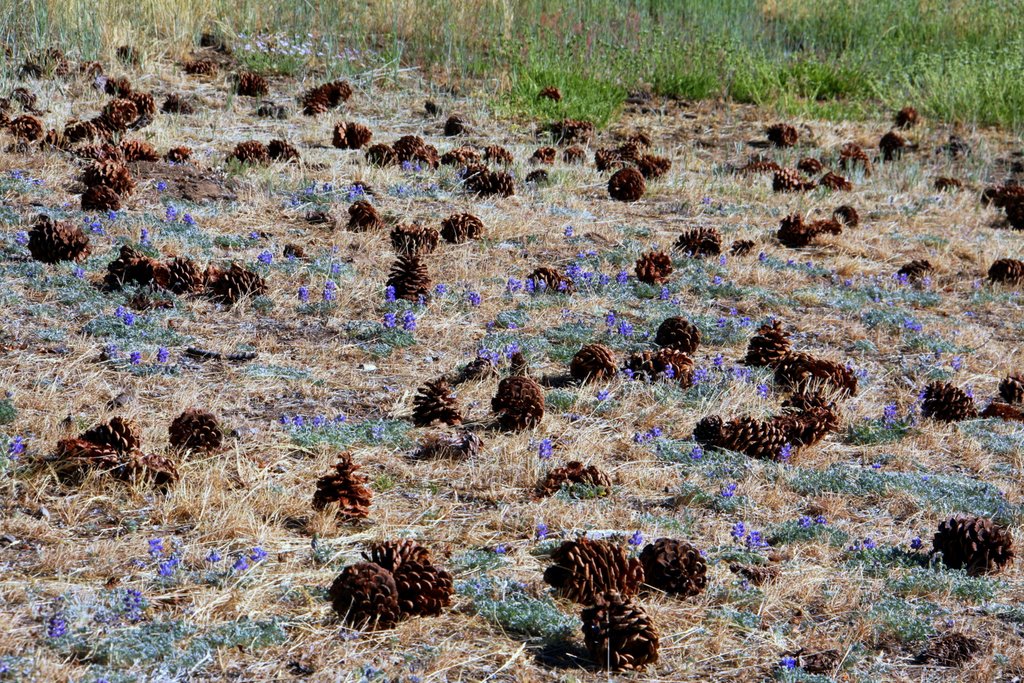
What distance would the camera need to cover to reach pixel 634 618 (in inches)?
110

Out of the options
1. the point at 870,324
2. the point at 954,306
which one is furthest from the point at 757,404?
the point at 954,306

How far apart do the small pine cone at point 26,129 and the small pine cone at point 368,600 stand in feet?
16.7

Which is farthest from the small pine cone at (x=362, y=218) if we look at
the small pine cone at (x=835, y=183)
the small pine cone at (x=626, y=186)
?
the small pine cone at (x=835, y=183)

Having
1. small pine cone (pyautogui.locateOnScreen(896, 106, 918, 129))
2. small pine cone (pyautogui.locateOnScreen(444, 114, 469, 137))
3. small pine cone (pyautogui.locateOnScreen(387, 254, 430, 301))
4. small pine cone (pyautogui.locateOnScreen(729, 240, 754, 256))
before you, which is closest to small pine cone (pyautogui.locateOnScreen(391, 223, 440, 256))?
small pine cone (pyautogui.locateOnScreen(387, 254, 430, 301))

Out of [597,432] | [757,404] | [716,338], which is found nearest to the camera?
[597,432]

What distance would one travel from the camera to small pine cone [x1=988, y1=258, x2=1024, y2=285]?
258 inches

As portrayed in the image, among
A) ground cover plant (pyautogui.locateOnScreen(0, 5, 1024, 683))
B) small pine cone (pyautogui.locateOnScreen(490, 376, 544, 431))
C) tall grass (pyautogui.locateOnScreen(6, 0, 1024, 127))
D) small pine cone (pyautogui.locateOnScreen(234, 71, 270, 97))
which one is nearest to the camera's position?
ground cover plant (pyautogui.locateOnScreen(0, 5, 1024, 683))

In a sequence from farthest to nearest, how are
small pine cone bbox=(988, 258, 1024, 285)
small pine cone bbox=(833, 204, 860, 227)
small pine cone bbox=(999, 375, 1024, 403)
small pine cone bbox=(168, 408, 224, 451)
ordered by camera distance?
small pine cone bbox=(833, 204, 860, 227) < small pine cone bbox=(988, 258, 1024, 285) < small pine cone bbox=(999, 375, 1024, 403) < small pine cone bbox=(168, 408, 224, 451)

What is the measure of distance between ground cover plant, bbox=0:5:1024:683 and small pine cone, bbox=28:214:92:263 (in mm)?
15

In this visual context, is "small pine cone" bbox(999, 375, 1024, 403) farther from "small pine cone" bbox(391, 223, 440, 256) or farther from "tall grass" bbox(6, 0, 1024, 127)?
"tall grass" bbox(6, 0, 1024, 127)

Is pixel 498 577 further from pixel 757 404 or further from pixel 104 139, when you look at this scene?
pixel 104 139

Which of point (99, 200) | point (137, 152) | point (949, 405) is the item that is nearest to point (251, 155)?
point (137, 152)

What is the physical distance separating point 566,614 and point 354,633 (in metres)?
0.56

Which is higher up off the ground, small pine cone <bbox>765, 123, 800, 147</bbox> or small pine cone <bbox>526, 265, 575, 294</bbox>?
small pine cone <bbox>765, 123, 800, 147</bbox>
